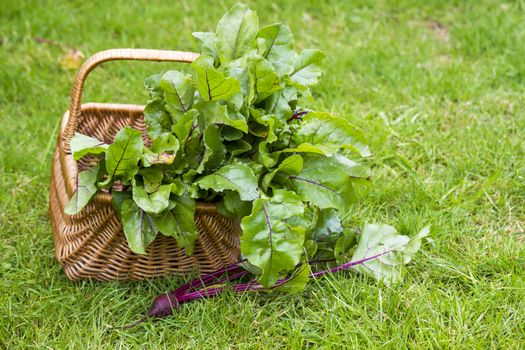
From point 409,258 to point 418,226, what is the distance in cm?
21

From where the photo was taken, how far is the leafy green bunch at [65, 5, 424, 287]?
1874 millimetres

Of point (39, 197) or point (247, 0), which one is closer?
point (39, 197)

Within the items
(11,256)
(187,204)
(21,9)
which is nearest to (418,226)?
(187,204)

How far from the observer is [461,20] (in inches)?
149

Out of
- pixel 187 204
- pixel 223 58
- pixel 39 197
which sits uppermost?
pixel 223 58

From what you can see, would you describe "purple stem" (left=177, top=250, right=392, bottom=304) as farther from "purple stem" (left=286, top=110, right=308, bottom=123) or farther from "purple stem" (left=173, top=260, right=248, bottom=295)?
"purple stem" (left=286, top=110, right=308, bottom=123)

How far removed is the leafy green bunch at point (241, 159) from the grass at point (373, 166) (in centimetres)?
23

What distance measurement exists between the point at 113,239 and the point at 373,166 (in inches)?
45.7

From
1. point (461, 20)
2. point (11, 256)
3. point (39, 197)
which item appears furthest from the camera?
point (461, 20)

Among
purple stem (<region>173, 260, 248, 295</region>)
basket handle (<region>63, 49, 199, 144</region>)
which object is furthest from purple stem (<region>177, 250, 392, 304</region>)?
basket handle (<region>63, 49, 199, 144</region>)

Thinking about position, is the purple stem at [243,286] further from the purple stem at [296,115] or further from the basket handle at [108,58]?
the basket handle at [108,58]

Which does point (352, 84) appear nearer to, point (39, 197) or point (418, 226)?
point (418, 226)

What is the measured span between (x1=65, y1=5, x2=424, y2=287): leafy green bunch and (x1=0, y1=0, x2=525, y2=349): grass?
0.23m

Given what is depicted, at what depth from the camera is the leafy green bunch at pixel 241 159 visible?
Answer: 1.87 metres
